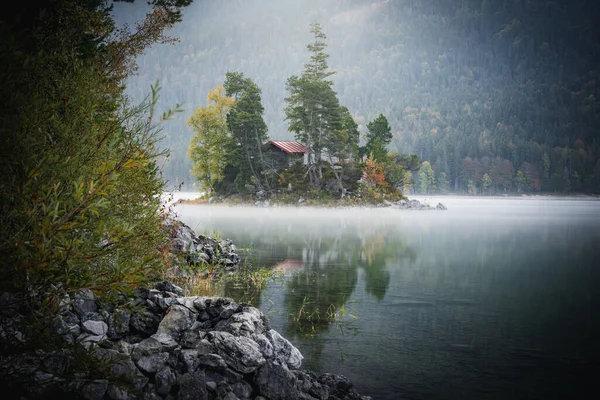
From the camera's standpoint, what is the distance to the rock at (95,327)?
9047 millimetres

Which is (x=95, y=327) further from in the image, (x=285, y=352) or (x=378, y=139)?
(x=378, y=139)

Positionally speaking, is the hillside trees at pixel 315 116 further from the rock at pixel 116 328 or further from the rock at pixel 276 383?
the rock at pixel 276 383

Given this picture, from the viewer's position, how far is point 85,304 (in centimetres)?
975

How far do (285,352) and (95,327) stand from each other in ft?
11.5

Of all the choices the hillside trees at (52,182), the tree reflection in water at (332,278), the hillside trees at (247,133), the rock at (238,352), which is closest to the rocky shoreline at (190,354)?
the rock at (238,352)

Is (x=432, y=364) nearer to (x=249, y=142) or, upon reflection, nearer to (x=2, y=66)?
(x=2, y=66)

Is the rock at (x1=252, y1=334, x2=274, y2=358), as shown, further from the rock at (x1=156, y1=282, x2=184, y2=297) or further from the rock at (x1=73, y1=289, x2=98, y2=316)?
the rock at (x1=156, y1=282, x2=184, y2=297)

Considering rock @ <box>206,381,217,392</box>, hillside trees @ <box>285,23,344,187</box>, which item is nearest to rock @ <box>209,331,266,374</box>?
rock @ <box>206,381,217,392</box>

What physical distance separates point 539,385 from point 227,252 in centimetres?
1564

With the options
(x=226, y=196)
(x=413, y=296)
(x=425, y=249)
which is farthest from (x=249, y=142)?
(x=413, y=296)

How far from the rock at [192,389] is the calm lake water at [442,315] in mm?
3066

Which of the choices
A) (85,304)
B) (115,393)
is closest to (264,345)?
(115,393)

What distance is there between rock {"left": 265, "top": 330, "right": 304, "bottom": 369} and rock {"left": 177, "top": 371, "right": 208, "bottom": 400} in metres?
2.25

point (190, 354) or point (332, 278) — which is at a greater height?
point (190, 354)
